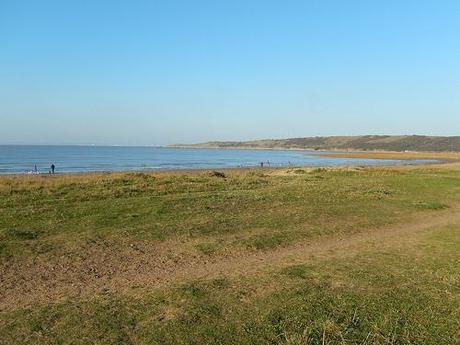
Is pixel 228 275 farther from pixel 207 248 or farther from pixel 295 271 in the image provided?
pixel 207 248

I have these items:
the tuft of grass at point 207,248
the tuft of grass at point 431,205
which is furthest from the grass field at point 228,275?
the tuft of grass at point 431,205

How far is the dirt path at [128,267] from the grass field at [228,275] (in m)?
0.03

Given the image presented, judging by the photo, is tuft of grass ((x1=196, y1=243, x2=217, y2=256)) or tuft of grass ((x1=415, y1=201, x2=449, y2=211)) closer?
tuft of grass ((x1=196, y1=243, x2=217, y2=256))

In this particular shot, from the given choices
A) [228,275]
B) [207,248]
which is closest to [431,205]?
[207,248]

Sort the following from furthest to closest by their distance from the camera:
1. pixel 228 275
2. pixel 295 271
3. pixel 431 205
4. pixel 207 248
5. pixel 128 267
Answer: pixel 431 205 → pixel 207 248 → pixel 128 267 → pixel 295 271 → pixel 228 275

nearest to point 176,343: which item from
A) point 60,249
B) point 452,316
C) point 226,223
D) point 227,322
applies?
point 227,322

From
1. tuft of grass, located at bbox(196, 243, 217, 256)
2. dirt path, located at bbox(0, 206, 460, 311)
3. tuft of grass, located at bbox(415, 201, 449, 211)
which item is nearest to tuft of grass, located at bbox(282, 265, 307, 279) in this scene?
dirt path, located at bbox(0, 206, 460, 311)

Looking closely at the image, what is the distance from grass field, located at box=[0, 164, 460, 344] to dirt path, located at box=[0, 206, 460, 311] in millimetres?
25

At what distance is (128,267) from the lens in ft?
32.1

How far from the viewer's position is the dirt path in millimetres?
8266

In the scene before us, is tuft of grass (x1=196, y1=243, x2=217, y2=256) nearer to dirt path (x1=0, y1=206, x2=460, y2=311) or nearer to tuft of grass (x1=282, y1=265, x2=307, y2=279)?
dirt path (x1=0, y1=206, x2=460, y2=311)

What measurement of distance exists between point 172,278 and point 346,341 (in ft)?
12.6

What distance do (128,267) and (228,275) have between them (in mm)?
2140

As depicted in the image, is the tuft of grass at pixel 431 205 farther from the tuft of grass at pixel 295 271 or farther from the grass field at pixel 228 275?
the tuft of grass at pixel 295 271
